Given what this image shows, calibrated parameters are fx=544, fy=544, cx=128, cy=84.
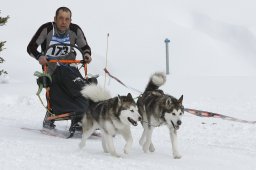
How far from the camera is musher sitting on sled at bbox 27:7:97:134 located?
7160 millimetres

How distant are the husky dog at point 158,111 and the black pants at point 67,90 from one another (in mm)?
928

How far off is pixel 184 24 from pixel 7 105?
1673 cm

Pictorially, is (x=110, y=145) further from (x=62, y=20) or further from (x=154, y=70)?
(x=154, y=70)

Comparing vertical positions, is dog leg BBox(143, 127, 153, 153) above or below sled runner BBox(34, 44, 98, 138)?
below

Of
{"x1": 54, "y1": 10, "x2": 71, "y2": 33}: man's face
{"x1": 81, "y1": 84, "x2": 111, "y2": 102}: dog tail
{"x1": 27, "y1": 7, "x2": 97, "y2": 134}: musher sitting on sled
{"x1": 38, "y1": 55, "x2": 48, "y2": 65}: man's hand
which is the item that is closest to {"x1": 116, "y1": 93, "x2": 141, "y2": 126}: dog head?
{"x1": 81, "y1": 84, "x2": 111, "y2": 102}: dog tail

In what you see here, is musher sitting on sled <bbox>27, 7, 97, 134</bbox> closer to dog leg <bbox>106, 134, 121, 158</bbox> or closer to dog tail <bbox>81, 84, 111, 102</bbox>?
dog tail <bbox>81, 84, 111, 102</bbox>

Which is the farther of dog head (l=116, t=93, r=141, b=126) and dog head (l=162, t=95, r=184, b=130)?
dog head (l=162, t=95, r=184, b=130)

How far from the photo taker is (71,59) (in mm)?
7566

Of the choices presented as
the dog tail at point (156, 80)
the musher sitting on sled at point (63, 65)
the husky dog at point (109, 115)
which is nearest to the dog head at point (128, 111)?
the husky dog at point (109, 115)

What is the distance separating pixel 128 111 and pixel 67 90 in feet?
6.17

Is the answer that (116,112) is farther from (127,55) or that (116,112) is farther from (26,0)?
(26,0)

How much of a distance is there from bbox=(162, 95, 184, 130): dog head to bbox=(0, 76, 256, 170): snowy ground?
16.0 inches

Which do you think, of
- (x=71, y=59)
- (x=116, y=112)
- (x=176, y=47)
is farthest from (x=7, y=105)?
(x=176, y=47)

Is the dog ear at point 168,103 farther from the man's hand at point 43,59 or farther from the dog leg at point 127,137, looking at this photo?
the man's hand at point 43,59
